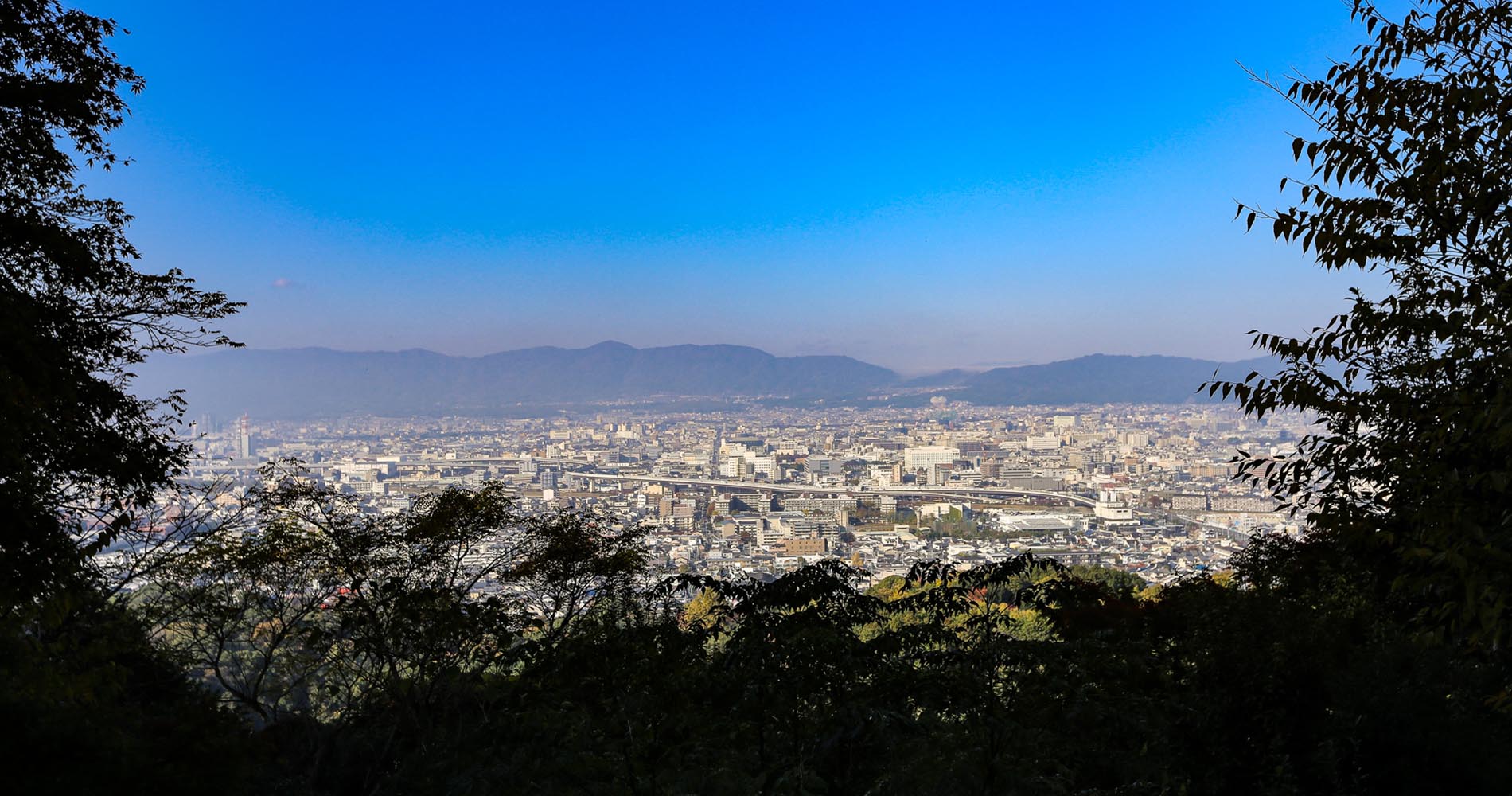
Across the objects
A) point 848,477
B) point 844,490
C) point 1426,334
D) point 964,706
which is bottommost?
point 844,490

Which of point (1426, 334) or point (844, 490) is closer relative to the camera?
A: point (1426, 334)


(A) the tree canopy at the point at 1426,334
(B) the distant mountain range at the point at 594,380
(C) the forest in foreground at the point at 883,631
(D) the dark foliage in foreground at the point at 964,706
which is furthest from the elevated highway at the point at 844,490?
(A) the tree canopy at the point at 1426,334

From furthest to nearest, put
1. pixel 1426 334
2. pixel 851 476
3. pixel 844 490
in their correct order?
pixel 851 476 < pixel 844 490 < pixel 1426 334

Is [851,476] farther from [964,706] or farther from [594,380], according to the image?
[594,380]

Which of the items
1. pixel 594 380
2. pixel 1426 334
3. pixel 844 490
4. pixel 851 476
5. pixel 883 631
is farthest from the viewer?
pixel 594 380

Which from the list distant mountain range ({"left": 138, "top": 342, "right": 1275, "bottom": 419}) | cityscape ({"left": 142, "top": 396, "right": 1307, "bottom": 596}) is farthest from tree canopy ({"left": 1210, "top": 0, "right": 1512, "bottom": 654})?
distant mountain range ({"left": 138, "top": 342, "right": 1275, "bottom": 419})

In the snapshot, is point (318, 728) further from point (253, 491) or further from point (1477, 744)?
point (1477, 744)

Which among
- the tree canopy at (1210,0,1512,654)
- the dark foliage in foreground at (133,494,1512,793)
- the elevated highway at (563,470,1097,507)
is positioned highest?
the tree canopy at (1210,0,1512,654)

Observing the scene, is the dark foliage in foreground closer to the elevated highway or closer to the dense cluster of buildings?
the dense cluster of buildings

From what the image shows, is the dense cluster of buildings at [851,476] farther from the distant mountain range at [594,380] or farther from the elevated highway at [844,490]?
the distant mountain range at [594,380]

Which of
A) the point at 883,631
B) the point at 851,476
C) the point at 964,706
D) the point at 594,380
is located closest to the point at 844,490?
the point at 851,476
